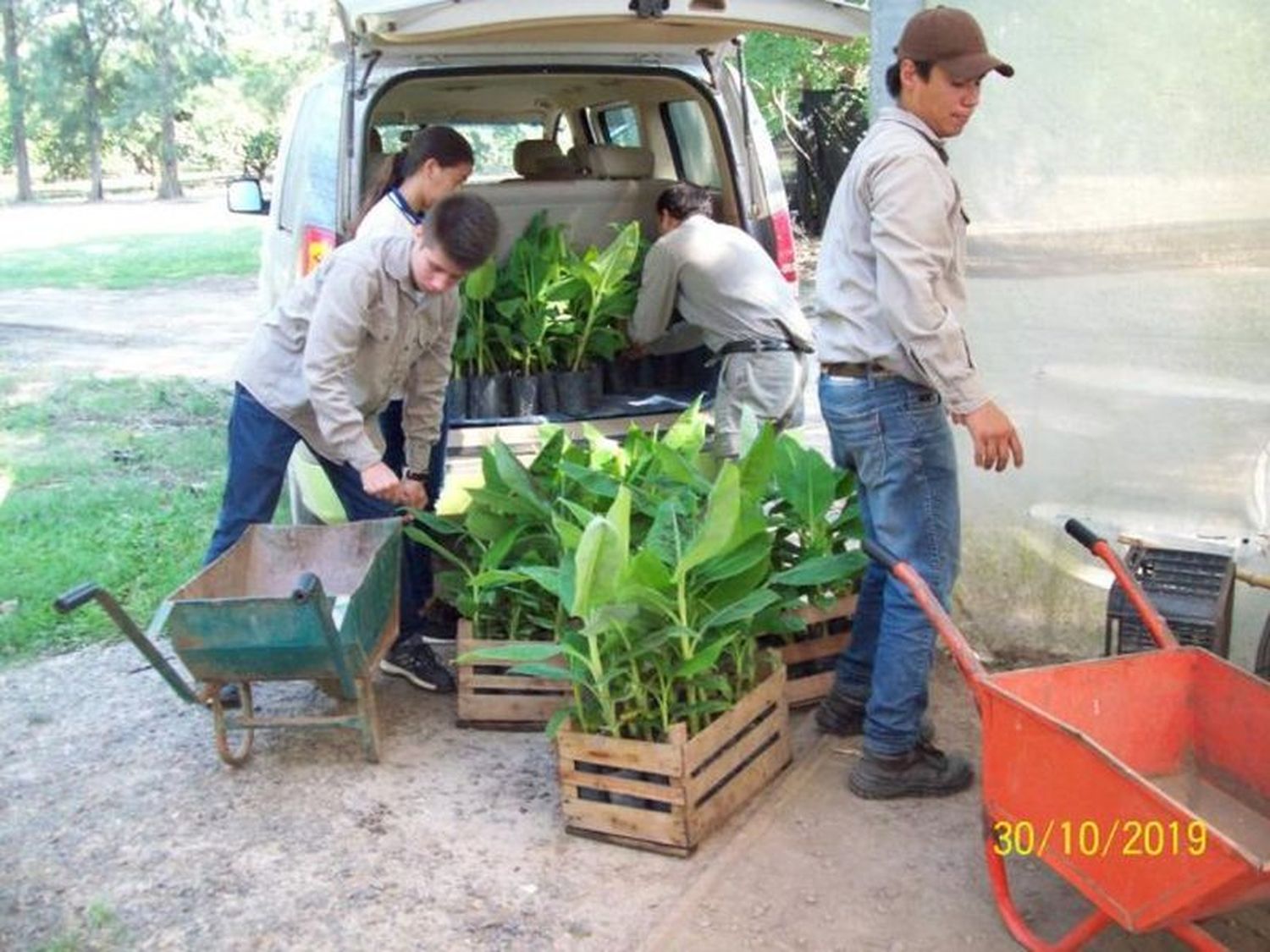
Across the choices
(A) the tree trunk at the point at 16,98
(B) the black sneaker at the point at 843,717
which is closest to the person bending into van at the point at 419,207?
(B) the black sneaker at the point at 843,717

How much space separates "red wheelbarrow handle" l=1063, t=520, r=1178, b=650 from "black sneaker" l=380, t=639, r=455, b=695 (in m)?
2.21

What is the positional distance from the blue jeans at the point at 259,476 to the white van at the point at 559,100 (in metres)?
0.55

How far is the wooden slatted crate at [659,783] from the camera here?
3406 millimetres

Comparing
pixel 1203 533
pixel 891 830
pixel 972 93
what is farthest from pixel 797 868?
pixel 972 93

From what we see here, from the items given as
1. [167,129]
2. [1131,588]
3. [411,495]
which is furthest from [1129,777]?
[167,129]

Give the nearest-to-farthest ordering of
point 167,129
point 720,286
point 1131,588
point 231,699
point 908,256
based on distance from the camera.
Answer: point 1131,588, point 908,256, point 231,699, point 720,286, point 167,129

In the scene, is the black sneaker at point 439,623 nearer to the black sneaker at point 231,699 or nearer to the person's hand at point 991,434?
the black sneaker at point 231,699

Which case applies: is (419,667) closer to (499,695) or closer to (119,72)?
(499,695)

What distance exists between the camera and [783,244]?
5695 mm

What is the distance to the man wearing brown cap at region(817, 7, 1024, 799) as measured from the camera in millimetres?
3209

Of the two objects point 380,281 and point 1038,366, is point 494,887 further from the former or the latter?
point 1038,366

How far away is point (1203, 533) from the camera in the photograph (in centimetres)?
405

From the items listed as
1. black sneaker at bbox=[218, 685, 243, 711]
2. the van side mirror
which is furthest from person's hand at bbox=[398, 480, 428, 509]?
the van side mirror

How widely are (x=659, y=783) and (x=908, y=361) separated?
4.10 ft
